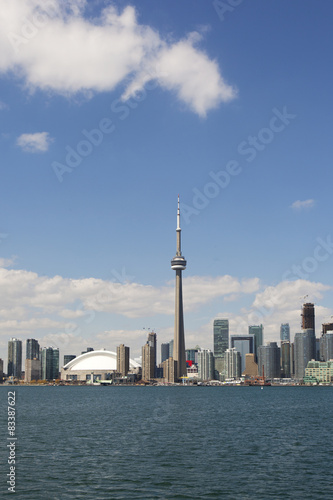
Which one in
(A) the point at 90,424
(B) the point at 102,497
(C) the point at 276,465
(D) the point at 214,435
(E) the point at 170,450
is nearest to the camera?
(B) the point at 102,497

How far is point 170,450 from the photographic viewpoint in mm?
61219

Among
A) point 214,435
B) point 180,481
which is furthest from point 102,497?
point 214,435

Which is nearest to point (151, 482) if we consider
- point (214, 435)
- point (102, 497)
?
point (102, 497)

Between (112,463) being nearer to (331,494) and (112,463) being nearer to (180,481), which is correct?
(180,481)

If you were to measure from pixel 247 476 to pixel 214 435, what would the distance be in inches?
1150

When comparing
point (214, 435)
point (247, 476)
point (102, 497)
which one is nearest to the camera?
point (102, 497)

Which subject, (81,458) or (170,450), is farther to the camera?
(170,450)

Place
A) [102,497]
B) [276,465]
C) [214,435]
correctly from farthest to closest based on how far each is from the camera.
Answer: [214,435], [276,465], [102,497]

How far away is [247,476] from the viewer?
47688 millimetres

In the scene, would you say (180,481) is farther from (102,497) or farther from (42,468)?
(42,468)

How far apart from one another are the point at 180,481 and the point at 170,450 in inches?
629

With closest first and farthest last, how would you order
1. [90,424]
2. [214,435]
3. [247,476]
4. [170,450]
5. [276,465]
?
[247,476] → [276,465] → [170,450] → [214,435] → [90,424]

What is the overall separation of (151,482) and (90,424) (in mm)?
51063

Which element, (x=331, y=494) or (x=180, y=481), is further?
(x=180, y=481)
